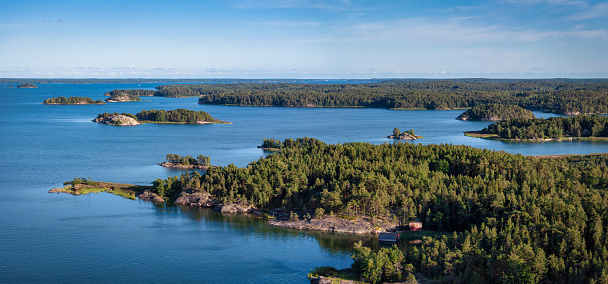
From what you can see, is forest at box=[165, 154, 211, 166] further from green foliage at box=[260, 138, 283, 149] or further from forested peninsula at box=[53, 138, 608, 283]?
green foliage at box=[260, 138, 283, 149]

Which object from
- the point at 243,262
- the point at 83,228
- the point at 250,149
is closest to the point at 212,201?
the point at 83,228

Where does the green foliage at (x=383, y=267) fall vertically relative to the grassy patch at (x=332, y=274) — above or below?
above

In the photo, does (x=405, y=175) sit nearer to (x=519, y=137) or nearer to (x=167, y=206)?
(x=167, y=206)

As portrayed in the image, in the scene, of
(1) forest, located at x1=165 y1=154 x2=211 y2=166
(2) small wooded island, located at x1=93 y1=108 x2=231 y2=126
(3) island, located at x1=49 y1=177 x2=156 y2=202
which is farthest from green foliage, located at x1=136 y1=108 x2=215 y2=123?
(3) island, located at x1=49 y1=177 x2=156 y2=202

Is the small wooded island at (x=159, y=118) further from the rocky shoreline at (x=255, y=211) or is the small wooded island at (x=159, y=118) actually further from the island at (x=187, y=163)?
the rocky shoreline at (x=255, y=211)

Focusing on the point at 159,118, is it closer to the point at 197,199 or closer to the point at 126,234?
the point at 197,199

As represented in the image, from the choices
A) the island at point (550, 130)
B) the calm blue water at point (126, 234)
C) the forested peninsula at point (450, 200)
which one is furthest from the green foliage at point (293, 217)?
the island at point (550, 130)
